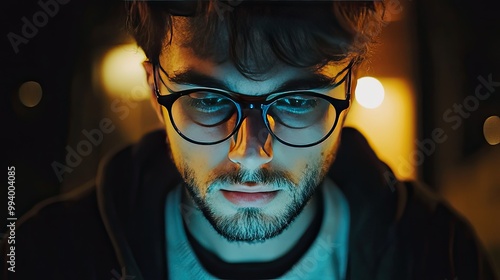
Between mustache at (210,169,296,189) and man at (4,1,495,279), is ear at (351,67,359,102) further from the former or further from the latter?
mustache at (210,169,296,189)

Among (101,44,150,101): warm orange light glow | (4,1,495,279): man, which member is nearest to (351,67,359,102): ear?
(4,1,495,279): man

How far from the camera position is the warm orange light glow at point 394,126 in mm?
987

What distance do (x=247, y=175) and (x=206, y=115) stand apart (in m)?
0.12

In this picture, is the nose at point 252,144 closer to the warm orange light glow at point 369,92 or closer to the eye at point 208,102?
the eye at point 208,102

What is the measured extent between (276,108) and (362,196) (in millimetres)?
229

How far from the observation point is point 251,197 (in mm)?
957

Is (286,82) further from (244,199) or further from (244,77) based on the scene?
(244,199)

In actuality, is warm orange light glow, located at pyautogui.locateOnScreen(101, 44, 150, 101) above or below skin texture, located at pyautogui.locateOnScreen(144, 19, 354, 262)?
above

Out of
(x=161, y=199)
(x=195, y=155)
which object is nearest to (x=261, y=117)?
(x=195, y=155)

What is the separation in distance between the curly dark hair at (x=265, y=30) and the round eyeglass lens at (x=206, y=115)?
0.07 meters

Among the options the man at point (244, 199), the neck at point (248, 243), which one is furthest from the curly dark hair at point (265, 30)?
the neck at point (248, 243)

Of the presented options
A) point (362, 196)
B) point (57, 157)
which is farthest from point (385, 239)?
point (57, 157)

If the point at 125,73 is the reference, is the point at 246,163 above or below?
below

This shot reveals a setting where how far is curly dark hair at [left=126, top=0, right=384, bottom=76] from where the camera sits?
0.92m
